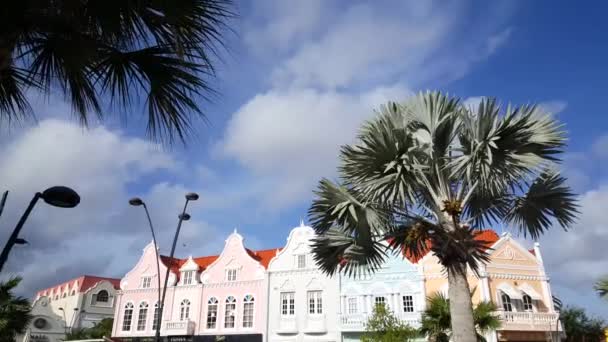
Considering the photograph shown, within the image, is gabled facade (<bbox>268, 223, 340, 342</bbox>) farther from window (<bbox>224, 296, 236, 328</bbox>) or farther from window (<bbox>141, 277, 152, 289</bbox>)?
window (<bbox>141, 277, 152, 289</bbox>)

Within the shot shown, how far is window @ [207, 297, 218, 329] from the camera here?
3602cm

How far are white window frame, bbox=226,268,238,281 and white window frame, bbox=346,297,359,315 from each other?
9724 millimetres

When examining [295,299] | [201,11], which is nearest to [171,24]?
[201,11]

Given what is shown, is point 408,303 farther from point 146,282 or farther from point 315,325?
point 146,282

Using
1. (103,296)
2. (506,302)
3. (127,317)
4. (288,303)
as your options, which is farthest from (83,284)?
(506,302)

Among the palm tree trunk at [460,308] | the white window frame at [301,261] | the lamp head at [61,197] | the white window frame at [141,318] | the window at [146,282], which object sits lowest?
the palm tree trunk at [460,308]

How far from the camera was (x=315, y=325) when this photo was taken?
32.0 metres

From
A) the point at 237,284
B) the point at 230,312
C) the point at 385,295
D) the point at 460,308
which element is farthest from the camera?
A: the point at 237,284

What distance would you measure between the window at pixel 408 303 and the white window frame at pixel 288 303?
26.2ft

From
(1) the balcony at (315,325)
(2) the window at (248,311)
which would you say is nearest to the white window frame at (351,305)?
(1) the balcony at (315,325)

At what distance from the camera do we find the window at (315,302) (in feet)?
107

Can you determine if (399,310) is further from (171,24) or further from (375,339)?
(171,24)

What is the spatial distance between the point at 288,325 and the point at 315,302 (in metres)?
2.48

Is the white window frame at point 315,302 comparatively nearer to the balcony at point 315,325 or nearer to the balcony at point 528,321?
the balcony at point 315,325
